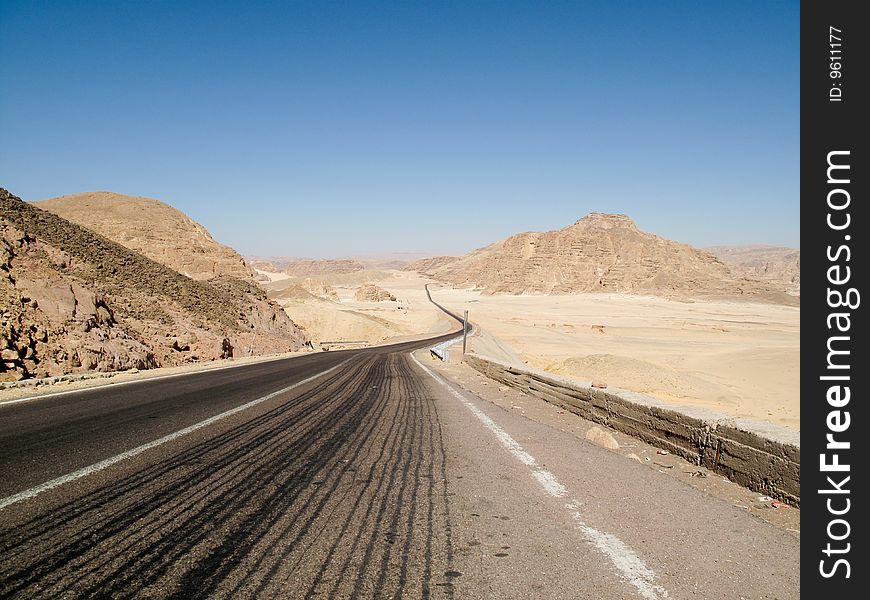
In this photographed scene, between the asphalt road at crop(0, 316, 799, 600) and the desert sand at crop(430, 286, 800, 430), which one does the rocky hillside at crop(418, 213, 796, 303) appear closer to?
the desert sand at crop(430, 286, 800, 430)

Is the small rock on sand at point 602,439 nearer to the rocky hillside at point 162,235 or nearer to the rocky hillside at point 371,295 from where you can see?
the rocky hillside at point 162,235

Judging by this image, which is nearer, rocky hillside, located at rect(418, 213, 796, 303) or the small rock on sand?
the small rock on sand

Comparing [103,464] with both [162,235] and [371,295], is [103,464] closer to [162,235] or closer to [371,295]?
[162,235]

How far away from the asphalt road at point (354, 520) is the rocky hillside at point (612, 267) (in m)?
125

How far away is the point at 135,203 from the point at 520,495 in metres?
53.7

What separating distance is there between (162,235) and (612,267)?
12341 centimetres

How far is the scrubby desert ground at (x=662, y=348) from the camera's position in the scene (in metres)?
19.8

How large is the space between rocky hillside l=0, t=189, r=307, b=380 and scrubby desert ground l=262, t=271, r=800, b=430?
593 inches

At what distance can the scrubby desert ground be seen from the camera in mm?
19844

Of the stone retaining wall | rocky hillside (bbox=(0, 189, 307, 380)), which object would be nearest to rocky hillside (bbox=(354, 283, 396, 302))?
rocky hillside (bbox=(0, 189, 307, 380))

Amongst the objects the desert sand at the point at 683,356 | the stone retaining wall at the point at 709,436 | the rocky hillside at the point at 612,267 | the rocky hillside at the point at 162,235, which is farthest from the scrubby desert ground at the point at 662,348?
the rocky hillside at the point at 612,267

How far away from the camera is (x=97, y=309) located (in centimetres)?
1659
